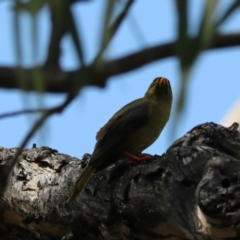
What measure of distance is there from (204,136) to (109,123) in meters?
1.43

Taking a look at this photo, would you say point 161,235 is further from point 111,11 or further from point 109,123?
point 111,11

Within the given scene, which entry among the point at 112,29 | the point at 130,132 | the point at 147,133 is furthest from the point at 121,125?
the point at 112,29

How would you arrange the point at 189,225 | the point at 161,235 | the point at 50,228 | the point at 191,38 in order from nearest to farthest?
1. the point at 191,38
2. the point at 189,225
3. the point at 161,235
4. the point at 50,228

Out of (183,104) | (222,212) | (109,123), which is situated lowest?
(183,104)

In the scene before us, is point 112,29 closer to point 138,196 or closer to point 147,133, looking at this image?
point 138,196

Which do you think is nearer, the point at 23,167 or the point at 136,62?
the point at 136,62

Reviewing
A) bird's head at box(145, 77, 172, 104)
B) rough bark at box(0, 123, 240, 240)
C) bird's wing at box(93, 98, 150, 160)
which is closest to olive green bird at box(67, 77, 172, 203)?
bird's wing at box(93, 98, 150, 160)

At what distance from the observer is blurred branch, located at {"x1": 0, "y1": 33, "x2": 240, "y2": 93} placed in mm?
649

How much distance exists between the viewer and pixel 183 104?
591 millimetres

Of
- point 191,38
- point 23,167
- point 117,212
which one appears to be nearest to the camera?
point 191,38

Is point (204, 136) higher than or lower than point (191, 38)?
higher

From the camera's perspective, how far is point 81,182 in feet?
9.42

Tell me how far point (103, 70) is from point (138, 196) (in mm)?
1775

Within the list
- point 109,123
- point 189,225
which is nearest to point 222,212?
point 189,225
